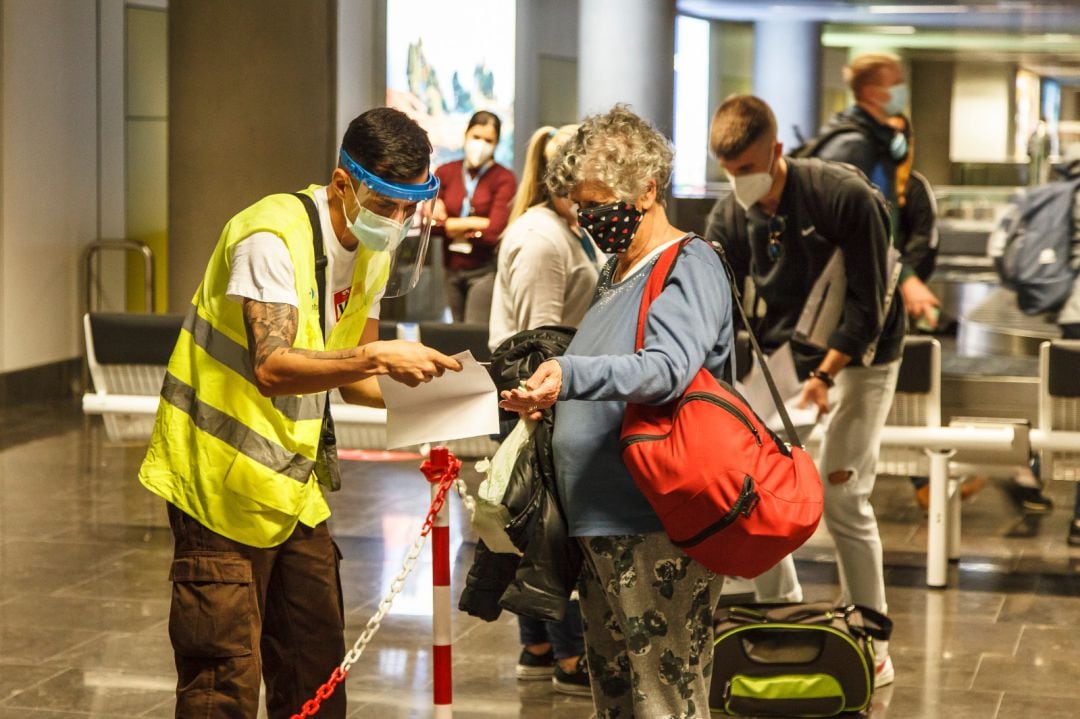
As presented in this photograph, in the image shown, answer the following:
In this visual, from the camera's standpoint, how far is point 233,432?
3297 millimetres

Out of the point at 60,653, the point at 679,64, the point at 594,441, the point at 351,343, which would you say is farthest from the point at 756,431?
the point at 679,64

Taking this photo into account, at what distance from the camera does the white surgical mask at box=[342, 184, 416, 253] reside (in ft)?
10.8

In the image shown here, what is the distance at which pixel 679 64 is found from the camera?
70.4 ft

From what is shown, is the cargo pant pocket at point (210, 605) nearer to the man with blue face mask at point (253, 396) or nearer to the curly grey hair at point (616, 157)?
the man with blue face mask at point (253, 396)

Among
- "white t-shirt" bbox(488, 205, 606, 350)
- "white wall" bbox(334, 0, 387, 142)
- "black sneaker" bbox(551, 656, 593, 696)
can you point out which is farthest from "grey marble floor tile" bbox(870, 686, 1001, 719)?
"white wall" bbox(334, 0, 387, 142)

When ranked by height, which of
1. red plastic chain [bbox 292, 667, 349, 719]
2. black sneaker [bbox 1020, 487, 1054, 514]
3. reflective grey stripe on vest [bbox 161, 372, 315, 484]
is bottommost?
black sneaker [bbox 1020, 487, 1054, 514]

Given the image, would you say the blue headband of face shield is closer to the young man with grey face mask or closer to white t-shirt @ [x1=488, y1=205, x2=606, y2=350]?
white t-shirt @ [x1=488, y1=205, x2=606, y2=350]

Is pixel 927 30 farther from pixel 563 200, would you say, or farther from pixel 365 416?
pixel 563 200

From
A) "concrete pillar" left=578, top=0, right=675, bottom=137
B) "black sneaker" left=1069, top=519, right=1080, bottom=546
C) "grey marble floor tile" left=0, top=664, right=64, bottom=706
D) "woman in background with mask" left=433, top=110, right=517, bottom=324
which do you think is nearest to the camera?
"grey marble floor tile" left=0, top=664, right=64, bottom=706

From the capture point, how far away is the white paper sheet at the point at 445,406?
127 inches

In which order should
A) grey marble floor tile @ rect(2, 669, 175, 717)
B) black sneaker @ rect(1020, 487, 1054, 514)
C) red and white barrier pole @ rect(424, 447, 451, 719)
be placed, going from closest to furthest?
red and white barrier pole @ rect(424, 447, 451, 719), grey marble floor tile @ rect(2, 669, 175, 717), black sneaker @ rect(1020, 487, 1054, 514)

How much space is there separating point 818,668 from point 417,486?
431cm

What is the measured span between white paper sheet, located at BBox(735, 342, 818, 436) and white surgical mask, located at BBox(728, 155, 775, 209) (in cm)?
55

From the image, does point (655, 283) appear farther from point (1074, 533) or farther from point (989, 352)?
point (989, 352)
